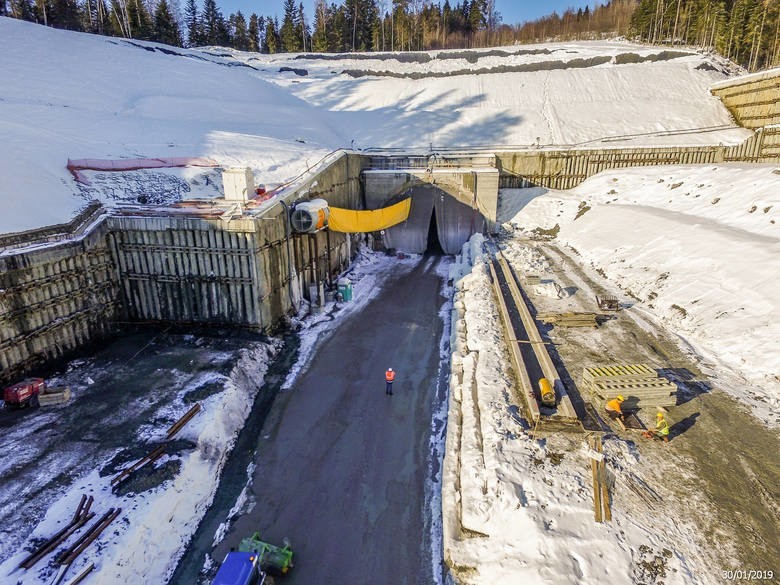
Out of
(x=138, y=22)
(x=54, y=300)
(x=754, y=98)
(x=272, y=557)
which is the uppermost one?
(x=138, y=22)

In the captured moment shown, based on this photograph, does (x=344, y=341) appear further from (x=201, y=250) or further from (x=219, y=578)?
(x=219, y=578)

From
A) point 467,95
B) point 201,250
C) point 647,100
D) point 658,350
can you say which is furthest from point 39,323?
point 647,100

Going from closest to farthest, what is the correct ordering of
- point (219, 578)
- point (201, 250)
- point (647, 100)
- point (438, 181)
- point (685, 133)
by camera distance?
point (219, 578)
point (201, 250)
point (438, 181)
point (685, 133)
point (647, 100)

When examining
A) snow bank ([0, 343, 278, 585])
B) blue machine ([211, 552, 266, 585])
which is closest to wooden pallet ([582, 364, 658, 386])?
blue machine ([211, 552, 266, 585])

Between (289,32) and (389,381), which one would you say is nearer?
(389,381)

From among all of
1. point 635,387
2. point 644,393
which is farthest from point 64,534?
point 644,393

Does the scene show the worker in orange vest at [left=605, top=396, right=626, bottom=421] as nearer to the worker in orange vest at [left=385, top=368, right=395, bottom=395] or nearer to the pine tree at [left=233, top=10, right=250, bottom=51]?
the worker in orange vest at [left=385, top=368, right=395, bottom=395]

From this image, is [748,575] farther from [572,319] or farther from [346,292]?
[346,292]
